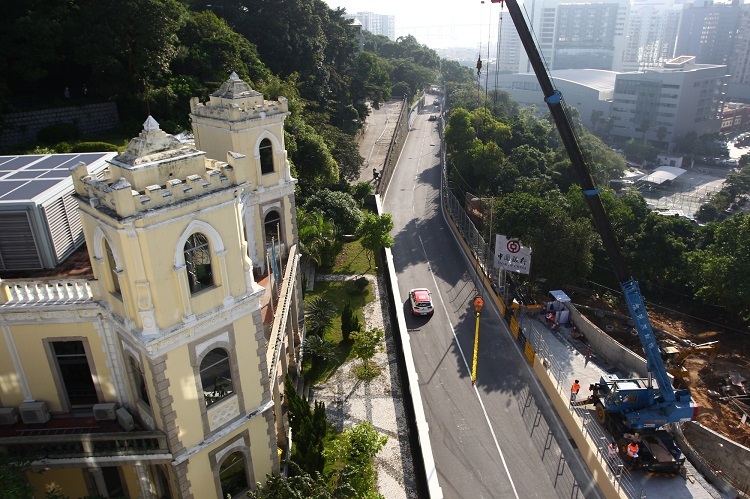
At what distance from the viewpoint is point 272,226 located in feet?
→ 94.6

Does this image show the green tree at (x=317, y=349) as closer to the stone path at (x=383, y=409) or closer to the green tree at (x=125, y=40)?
Result: the stone path at (x=383, y=409)

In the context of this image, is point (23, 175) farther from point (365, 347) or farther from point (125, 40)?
point (125, 40)

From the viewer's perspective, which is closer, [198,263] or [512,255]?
[198,263]

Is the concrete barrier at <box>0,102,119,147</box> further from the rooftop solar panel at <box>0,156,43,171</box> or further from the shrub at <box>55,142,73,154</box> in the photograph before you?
the rooftop solar panel at <box>0,156,43,171</box>

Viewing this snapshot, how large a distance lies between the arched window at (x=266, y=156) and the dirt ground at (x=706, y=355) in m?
28.5

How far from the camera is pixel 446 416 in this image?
28266mm

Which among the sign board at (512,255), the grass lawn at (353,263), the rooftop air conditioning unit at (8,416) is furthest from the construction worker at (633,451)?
the rooftop air conditioning unit at (8,416)

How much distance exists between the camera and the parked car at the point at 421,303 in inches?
1484

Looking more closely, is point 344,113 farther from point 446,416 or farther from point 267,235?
point 446,416

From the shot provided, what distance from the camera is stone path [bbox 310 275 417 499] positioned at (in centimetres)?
2442

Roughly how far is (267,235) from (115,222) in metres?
14.5

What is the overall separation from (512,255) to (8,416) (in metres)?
29.7

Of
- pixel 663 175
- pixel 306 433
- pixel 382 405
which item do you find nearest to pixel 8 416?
pixel 306 433

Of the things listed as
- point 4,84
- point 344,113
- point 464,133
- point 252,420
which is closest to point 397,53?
point 344,113
